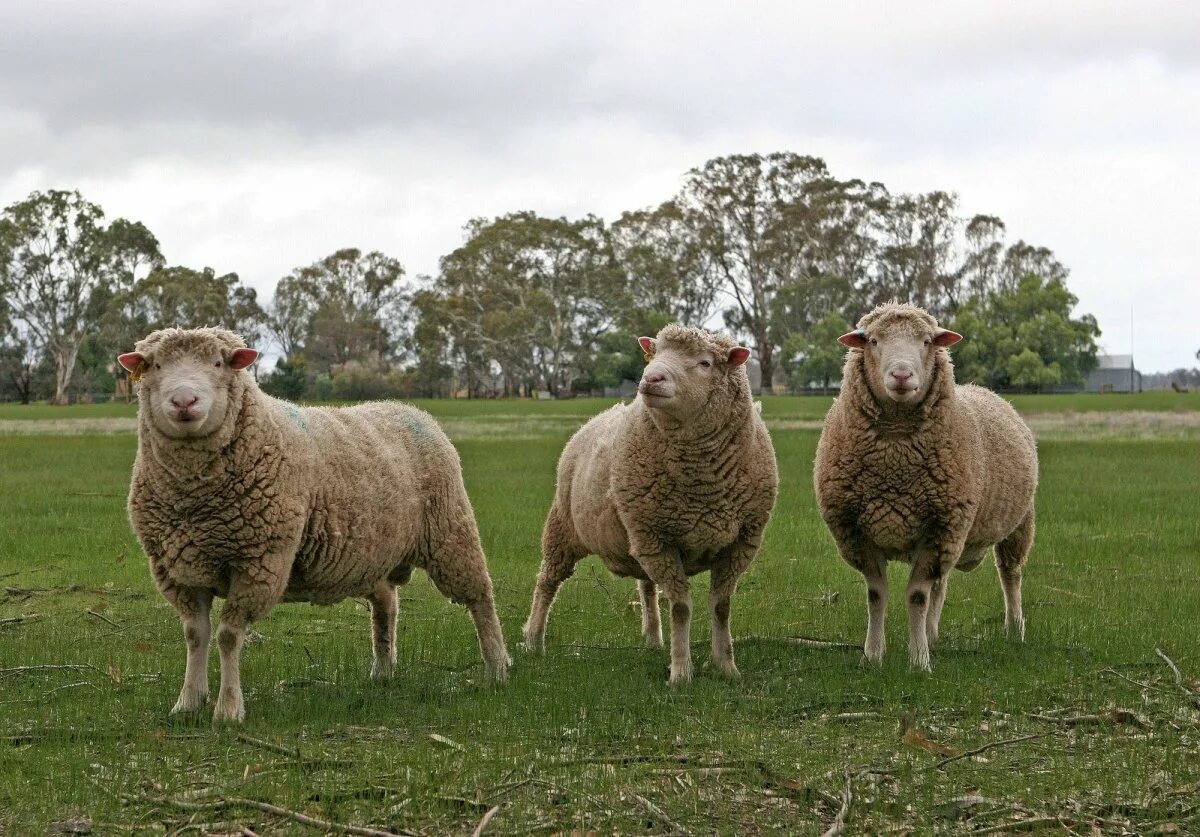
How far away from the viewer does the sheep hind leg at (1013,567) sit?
9.44m

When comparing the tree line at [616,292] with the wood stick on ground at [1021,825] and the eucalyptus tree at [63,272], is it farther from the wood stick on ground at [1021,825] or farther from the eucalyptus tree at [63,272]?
the wood stick on ground at [1021,825]

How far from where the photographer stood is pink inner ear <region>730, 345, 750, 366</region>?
8.04 metres

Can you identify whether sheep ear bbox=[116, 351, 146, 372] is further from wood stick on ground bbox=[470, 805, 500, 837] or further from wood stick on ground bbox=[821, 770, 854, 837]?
wood stick on ground bbox=[821, 770, 854, 837]

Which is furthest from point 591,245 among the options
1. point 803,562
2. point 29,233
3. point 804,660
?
point 804,660

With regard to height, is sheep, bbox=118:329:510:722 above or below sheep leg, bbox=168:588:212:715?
above

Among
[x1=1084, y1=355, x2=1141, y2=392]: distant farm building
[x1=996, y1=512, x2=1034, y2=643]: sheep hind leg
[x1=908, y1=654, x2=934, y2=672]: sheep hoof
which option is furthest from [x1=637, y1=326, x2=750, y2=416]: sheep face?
[x1=1084, y1=355, x2=1141, y2=392]: distant farm building

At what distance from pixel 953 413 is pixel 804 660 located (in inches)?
72.3

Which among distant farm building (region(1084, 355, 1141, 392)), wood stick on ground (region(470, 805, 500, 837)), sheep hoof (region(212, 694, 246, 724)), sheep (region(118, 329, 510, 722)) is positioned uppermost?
distant farm building (region(1084, 355, 1141, 392))

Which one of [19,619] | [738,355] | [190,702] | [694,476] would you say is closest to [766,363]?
[19,619]

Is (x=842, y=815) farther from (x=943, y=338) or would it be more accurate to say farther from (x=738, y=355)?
(x=943, y=338)

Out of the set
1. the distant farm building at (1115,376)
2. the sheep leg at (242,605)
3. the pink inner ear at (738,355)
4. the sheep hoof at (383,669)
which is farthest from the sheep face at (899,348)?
the distant farm building at (1115,376)

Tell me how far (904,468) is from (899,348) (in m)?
0.75

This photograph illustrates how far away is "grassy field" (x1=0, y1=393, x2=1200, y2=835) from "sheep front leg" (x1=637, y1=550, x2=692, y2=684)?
0.49 feet

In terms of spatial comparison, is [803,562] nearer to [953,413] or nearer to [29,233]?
[953,413]
